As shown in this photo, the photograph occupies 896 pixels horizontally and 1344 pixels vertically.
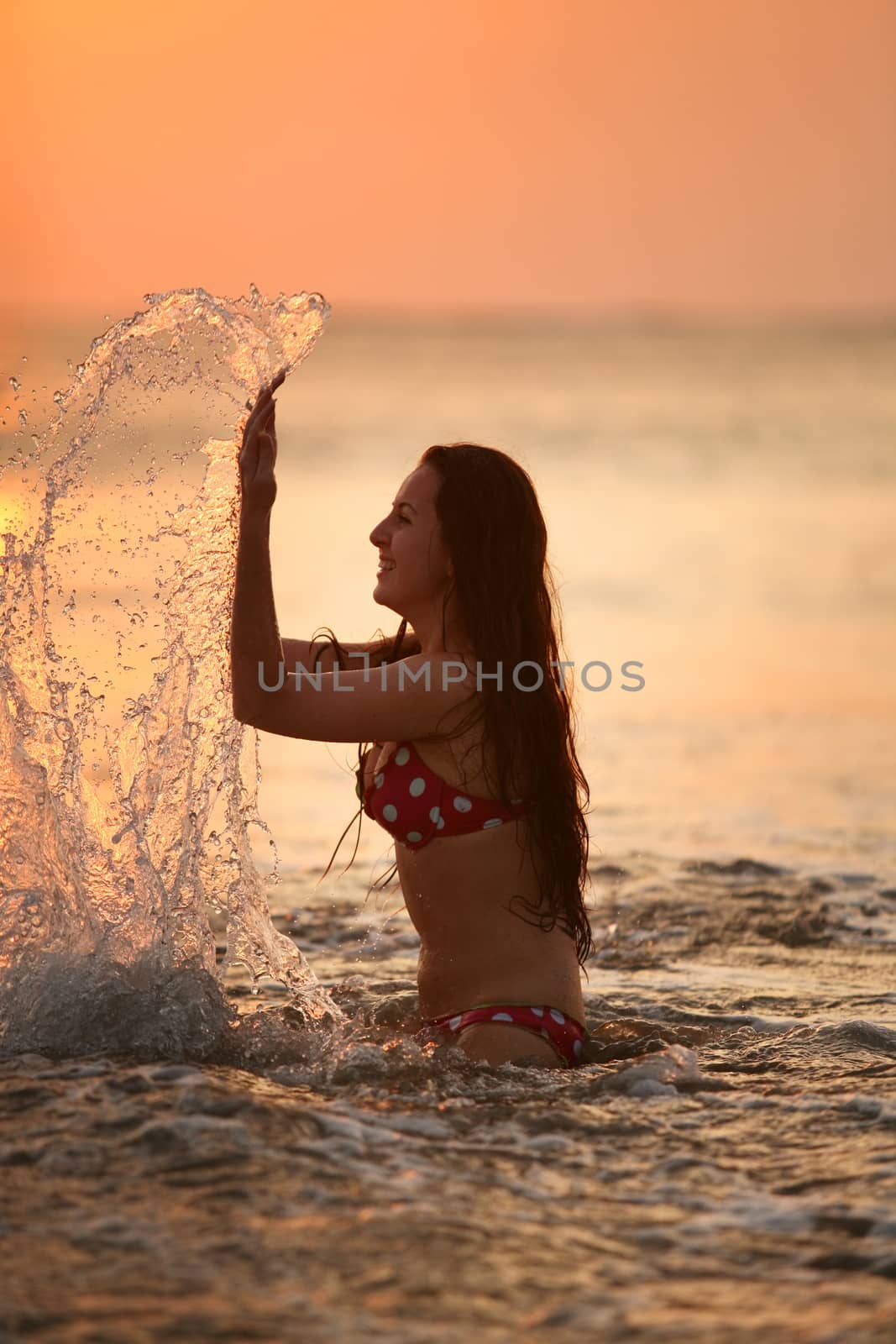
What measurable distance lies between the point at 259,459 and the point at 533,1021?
1576mm

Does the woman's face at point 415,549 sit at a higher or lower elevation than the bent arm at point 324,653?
higher

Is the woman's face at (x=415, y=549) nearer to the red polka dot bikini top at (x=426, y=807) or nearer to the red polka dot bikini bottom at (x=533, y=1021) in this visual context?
the red polka dot bikini top at (x=426, y=807)

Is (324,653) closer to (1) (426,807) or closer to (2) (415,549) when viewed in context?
(2) (415,549)

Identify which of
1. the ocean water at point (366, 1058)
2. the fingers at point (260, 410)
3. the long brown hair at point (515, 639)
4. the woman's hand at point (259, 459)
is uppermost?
the fingers at point (260, 410)

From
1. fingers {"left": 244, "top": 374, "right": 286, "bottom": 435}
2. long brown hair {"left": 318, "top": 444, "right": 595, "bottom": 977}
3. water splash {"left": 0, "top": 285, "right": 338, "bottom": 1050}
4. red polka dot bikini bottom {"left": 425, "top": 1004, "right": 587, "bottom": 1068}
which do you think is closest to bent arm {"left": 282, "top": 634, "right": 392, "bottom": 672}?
water splash {"left": 0, "top": 285, "right": 338, "bottom": 1050}

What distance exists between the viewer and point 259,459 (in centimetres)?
423

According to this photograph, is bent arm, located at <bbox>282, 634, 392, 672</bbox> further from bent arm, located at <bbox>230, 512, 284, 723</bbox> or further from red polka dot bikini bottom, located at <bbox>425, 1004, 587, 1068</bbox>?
red polka dot bikini bottom, located at <bbox>425, 1004, 587, 1068</bbox>

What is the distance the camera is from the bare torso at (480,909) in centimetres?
452

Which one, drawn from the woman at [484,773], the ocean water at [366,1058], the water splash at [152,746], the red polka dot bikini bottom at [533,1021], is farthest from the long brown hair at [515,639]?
the water splash at [152,746]

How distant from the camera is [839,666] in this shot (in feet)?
39.7

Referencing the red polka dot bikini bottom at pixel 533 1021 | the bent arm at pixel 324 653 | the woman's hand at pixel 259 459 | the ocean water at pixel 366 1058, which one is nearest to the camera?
the ocean water at pixel 366 1058

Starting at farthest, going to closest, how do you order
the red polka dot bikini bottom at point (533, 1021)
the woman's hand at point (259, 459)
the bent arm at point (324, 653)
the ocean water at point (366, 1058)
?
the bent arm at point (324, 653) → the red polka dot bikini bottom at point (533, 1021) → the woman's hand at point (259, 459) → the ocean water at point (366, 1058)

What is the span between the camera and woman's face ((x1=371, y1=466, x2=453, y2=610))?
4562 mm

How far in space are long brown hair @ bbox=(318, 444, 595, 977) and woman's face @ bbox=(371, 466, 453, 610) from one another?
27 mm
